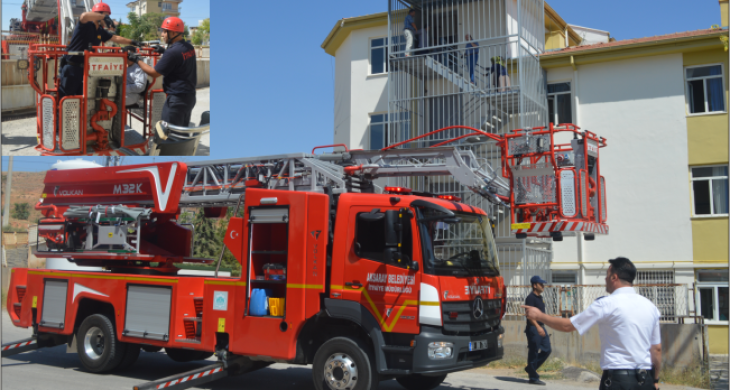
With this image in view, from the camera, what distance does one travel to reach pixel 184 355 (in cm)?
1141

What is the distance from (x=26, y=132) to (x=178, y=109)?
9.21ft

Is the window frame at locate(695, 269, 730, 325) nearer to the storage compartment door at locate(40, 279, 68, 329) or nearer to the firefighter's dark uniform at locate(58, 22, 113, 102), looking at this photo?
the storage compartment door at locate(40, 279, 68, 329)

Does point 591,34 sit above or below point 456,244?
above

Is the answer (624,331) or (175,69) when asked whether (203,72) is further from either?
(624,331)

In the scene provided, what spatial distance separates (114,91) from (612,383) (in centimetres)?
922

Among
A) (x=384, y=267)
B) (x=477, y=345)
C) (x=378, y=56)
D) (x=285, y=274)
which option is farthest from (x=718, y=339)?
(x=378, y=56)

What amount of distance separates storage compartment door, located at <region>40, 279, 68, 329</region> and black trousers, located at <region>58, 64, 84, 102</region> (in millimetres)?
3234

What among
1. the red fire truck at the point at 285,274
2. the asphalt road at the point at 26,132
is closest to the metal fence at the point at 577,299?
the red fire truck at the point at 285,274

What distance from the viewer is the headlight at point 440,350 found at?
24.7ft

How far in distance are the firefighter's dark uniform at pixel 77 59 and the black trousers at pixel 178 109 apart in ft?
4.78

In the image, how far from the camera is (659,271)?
1636 cm

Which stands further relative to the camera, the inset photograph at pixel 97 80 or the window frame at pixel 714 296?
the window frame at pixel 714 296

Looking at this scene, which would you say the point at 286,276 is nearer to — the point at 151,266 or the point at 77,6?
the point at 151,266

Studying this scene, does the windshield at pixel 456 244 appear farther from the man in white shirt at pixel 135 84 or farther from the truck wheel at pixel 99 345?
the man in white shirt at pixel 135 84
